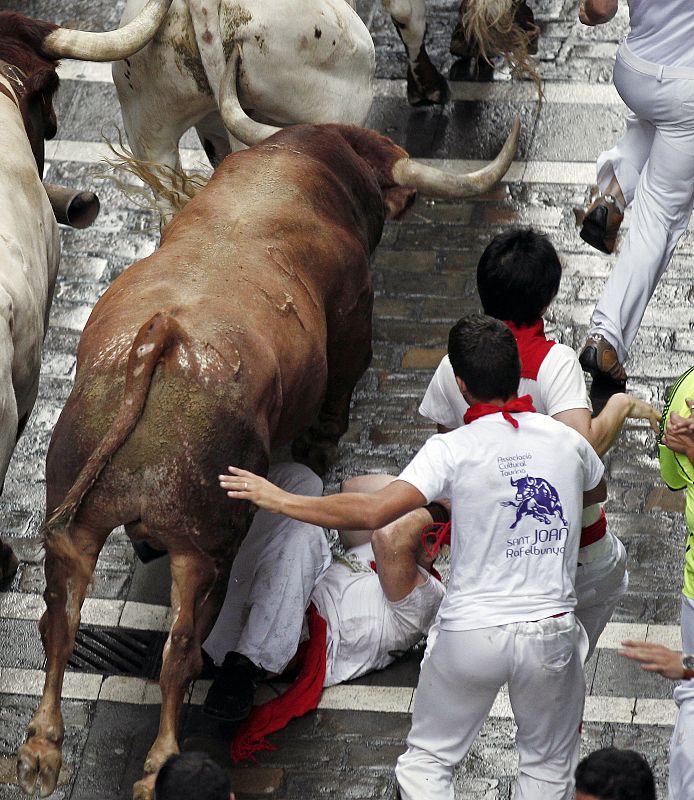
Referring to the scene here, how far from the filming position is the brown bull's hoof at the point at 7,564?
19.6 feet

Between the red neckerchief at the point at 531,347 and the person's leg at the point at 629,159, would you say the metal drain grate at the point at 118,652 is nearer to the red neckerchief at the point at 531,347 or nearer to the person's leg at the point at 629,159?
the red neckerchief at the point at 531,347

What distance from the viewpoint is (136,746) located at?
522cm

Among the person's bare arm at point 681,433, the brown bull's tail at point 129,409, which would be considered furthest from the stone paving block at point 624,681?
the brown bull's tail at point 129,409

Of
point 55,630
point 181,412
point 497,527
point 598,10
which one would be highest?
point 598,10

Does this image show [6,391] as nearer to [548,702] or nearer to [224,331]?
[224,331]

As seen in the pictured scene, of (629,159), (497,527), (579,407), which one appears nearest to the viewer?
(497,527)

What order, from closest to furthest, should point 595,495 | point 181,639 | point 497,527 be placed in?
1. point 497,527
2. point 181,639
3. point 595,495

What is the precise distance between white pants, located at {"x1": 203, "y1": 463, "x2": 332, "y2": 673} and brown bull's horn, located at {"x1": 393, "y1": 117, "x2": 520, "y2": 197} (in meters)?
1.60

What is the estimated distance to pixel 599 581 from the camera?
4707mm

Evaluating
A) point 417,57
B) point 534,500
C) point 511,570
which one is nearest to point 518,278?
point 534,500

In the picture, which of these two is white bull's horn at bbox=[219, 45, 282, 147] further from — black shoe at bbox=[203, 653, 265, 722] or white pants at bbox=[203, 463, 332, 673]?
black shoe at bbox=[203, 653, 265, 722]

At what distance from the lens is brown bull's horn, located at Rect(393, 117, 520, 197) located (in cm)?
580

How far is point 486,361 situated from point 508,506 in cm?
43

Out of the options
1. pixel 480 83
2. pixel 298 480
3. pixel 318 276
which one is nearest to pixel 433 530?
pixel 298 480
